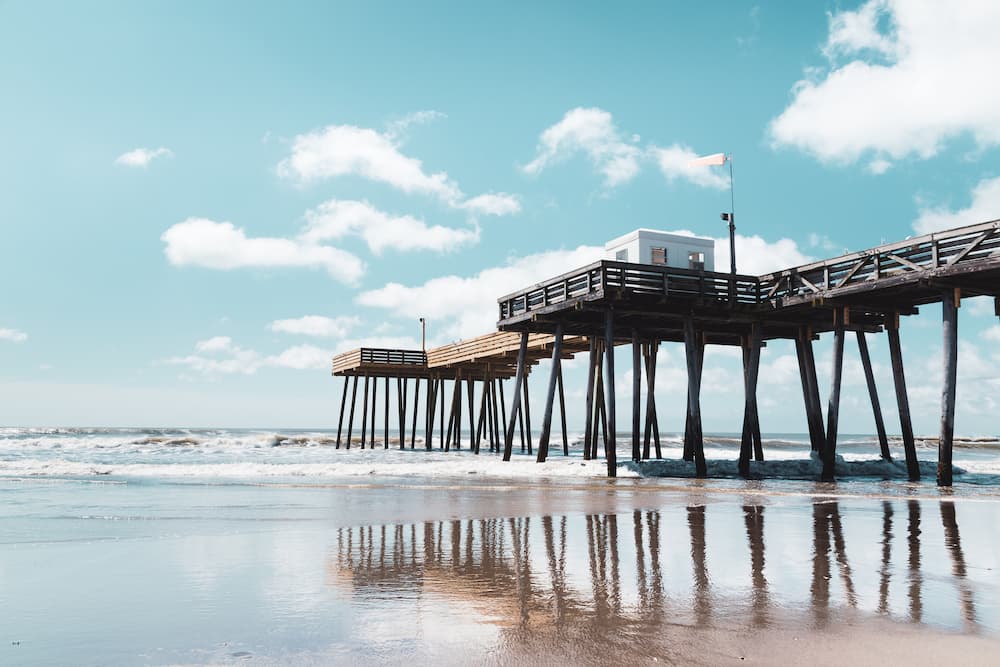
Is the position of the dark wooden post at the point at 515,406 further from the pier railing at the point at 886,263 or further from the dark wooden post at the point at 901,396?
the dark wooden post at the point at 901,396

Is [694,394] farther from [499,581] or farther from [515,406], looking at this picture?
[499,581]

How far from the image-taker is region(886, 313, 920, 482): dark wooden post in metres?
19.1

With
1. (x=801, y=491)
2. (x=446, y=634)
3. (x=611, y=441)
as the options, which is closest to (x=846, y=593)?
(x=446, y=634)

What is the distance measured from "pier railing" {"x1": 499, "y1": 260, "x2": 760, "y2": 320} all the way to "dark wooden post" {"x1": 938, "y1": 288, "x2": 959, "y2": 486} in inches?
226

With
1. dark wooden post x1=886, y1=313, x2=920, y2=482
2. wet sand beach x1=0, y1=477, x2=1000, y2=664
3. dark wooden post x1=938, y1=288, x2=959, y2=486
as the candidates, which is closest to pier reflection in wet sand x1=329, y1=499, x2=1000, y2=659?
wet sand beach x1=0, y1=477, x2=1000, y2=664

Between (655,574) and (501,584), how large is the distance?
1.34 m

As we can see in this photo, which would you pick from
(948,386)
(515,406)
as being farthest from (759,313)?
(515,406)

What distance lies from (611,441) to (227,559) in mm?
14684

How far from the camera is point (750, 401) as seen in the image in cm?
2189

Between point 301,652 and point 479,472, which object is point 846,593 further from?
point 479,472

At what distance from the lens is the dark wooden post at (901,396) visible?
19.1 meters

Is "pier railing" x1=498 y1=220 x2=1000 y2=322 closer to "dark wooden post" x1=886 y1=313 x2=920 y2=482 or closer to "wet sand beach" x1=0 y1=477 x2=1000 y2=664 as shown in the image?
"dark wooden post" x1=886 y1=313 x2=920 y2=482

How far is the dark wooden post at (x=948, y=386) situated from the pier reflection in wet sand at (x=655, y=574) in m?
6.69

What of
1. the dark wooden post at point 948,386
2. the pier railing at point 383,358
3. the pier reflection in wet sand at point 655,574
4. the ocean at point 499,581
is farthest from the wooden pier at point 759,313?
the pier railing at point 383,358
